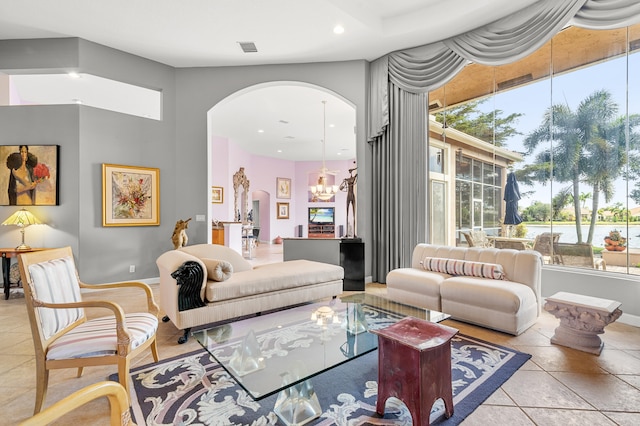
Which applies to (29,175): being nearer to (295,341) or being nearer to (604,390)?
(295,341)

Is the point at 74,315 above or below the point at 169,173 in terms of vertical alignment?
below

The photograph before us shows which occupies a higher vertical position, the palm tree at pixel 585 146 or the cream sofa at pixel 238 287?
the palm tree at pixel 585 146

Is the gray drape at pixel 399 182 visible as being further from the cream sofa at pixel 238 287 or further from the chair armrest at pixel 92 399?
the chair armrest at pixel 92 399

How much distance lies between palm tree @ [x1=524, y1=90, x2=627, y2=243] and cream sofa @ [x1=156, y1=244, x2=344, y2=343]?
3073 mm

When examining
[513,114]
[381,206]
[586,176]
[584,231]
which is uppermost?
[513,114]

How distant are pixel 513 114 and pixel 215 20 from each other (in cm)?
416

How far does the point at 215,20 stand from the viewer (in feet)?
12.2

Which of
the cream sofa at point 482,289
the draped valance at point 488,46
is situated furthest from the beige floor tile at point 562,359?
the draped valance at point 488,46

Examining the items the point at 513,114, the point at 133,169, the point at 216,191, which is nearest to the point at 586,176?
the point at 513,114

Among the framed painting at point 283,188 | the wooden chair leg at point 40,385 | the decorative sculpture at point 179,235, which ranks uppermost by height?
the framed painting at point 283,188

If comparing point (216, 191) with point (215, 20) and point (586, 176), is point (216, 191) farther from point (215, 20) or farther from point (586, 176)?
point (586, 176)

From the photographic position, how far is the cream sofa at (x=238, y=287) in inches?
108

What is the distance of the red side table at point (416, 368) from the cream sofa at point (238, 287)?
167 centimetres

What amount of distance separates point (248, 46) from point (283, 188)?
7740 millimetres
